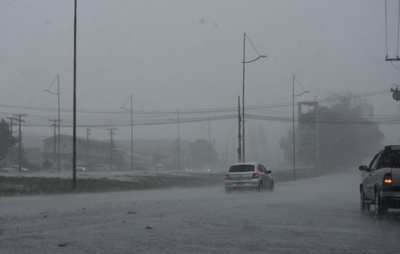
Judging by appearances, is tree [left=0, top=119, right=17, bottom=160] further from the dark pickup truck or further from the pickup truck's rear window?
the dark pickup truck

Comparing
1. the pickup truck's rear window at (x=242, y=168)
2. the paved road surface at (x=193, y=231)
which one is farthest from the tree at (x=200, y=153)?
the paved road surface at (x=193, y=231)

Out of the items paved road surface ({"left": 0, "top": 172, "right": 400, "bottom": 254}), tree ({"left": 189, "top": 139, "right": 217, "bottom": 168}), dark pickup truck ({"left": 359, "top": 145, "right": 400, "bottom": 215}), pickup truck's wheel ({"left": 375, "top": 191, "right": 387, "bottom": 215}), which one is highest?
tree ({"left": 189, "top": 139, "right": 217, "bottom": 168})

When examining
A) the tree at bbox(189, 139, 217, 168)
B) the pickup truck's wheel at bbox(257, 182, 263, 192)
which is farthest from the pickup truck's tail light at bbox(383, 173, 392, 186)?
the tree at bbox(189, 139, 217, 168)

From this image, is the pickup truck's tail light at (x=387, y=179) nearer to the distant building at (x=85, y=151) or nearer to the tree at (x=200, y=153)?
the distant building at (x=85, y=151)

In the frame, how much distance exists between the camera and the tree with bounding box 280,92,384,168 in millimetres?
93375

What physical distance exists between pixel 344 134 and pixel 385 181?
83.2 meters

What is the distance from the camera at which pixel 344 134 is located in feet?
314

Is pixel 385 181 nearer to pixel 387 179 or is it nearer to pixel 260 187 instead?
pixel 387 179

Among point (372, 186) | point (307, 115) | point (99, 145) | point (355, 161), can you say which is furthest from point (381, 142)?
point (372, 186)

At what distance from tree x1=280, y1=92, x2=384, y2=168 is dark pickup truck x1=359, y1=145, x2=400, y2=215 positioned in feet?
243

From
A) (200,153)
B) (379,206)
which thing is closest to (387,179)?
(379,206)

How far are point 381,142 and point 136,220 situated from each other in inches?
3898

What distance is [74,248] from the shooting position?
9047 mm

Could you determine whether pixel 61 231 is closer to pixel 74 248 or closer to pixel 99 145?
pixel 74 248
